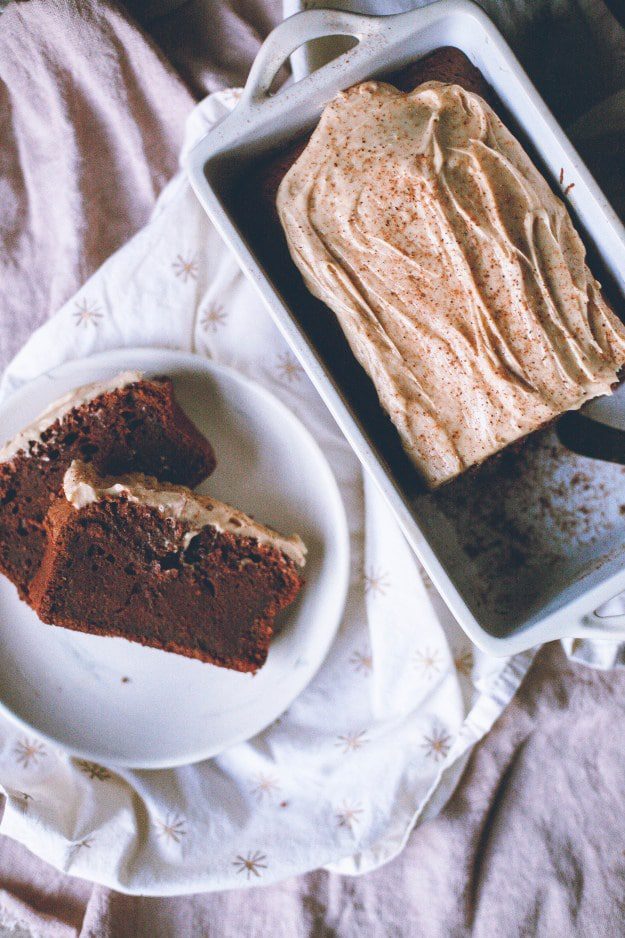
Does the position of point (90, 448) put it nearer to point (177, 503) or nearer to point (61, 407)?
point (61, 407)

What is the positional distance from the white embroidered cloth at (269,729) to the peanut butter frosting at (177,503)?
240 mm

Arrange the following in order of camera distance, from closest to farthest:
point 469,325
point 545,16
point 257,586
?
1. point 469,325
2. point 545,16
3. point 257,586

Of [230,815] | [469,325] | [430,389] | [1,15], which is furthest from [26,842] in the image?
[1,15]

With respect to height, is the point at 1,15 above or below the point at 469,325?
above

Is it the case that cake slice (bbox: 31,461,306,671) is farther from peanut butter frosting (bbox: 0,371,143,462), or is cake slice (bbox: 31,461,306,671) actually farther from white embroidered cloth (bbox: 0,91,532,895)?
white embroidered cloth (bbox: 0,91,532,895)

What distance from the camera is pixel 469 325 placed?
4.49 ft

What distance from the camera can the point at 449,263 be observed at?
4.46 ft

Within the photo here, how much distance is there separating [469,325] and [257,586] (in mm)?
793

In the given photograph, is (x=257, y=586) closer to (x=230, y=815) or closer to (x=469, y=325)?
(x=230, y=815)

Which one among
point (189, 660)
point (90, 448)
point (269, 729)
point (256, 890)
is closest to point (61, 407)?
point (90, 448)

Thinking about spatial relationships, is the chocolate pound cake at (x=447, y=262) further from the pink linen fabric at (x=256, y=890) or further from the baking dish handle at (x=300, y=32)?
the pink linen fabric at (x=256, y=890)

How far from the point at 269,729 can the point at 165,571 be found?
0.50 m

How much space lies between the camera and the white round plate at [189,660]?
1.83m

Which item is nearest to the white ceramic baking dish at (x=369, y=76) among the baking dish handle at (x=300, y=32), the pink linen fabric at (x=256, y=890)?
the baking dish handle at (x=300, y=32)
